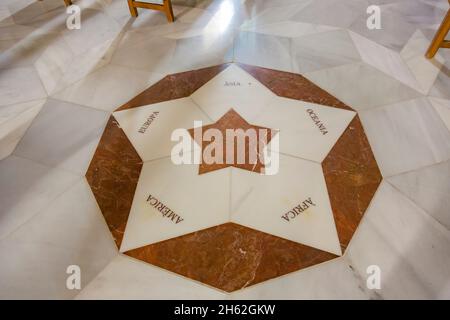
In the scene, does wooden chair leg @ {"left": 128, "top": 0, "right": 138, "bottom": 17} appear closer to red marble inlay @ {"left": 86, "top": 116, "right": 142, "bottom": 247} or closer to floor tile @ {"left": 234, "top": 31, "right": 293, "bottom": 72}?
floor tile @ {"left": 234, "top": 31, "right": 293, "bottom": 72}

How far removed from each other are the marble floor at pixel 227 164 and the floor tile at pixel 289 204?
10 mm

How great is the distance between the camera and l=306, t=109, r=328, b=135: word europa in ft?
6.34

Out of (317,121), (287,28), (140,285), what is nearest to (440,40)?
(287,28)

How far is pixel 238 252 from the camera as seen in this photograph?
4.69 feet

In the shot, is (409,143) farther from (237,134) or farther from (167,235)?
(167,235)

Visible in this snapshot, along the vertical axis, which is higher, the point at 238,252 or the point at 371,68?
the point at 371,68

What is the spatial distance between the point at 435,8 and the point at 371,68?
1577 mm

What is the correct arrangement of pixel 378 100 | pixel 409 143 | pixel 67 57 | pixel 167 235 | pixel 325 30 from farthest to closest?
pixel 325 30 < pixel 67 57 < pixel 378 100 < pixel 409 143 < pixel 167 235

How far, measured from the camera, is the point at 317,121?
1986 mm

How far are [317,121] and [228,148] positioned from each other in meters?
0.69

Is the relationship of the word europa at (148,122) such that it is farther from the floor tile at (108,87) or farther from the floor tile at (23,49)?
the floor tile at (23,49)
